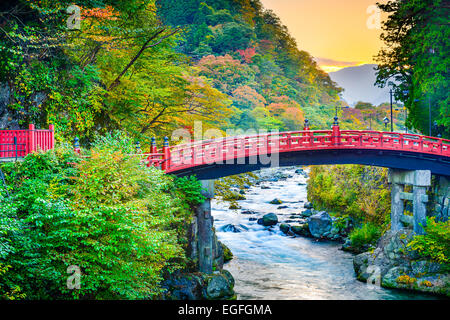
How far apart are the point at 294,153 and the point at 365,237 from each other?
32.3 feet

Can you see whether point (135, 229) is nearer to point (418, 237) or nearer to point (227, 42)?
point (418, 237)

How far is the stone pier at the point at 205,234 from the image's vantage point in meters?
21.1

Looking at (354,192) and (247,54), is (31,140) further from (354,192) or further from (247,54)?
(247,54)

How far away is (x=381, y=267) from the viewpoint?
76.6 feet

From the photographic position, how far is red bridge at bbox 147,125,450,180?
2075 cm

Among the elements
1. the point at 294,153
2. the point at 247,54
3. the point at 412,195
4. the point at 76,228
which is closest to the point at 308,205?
the point at 412,195

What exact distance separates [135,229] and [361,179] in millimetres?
26120

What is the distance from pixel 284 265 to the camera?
2631 cm

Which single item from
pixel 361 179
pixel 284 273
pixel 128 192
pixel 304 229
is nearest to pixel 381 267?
pixel 284 273

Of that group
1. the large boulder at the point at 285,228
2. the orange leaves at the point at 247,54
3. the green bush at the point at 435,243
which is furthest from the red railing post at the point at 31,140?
the orange leaves at the point at 247,54

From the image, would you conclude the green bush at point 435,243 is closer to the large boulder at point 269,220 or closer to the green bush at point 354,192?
the green bush at point 354,192

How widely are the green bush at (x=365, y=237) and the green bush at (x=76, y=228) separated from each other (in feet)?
59.8

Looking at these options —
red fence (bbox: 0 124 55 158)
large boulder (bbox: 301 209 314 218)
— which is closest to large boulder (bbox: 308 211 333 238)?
large boulder (bbox: 301 209 314 218)

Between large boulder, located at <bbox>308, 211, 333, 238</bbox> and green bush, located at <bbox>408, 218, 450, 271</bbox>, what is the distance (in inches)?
357
